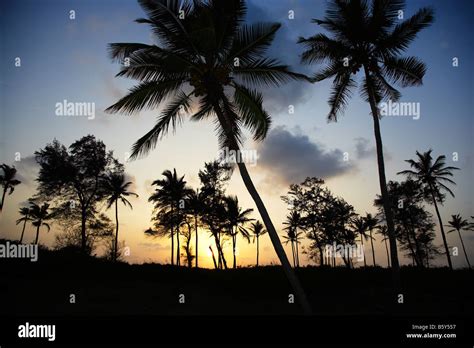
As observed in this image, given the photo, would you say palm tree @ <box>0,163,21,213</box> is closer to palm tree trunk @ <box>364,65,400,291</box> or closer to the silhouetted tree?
the silhouetted tree

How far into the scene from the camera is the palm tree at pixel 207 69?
1108cm

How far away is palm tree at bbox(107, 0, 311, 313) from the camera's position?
11.1 meters

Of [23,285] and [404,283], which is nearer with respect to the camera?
[23,285]

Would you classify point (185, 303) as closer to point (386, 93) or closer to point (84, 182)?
point (386, 93)

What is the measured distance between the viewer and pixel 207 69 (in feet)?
37.0

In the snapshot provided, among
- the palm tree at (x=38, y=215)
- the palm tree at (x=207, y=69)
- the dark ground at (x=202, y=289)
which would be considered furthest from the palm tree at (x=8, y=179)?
the palm tree at (x=207, y=69)

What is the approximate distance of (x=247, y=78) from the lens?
40.5 feet

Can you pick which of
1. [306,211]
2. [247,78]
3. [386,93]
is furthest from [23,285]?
[306,211]

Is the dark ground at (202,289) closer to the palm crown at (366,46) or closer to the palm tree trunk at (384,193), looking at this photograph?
the palm tree trunk at (384,193)

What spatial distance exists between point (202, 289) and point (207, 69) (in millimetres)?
15505

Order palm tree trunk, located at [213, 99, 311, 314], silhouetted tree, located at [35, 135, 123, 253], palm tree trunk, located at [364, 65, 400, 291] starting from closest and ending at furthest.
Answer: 1. palm tree trunk, located at [213, 99, 311, 314]
2. palm tree trunk, located at [364, 65, 400, 291]
3. silhouetted tree, located at [35, 135, 123, 253]

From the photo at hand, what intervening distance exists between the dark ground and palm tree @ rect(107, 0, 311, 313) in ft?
31.5

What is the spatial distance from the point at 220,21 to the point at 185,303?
50.8 ft

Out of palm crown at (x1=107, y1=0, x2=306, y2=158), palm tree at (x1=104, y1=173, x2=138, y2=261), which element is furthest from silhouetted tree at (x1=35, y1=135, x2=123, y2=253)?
palm crown at (x1=107, y1=0, x2=306, y2=158)
